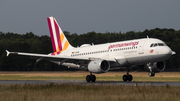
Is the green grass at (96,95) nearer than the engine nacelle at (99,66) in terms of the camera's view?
Yes

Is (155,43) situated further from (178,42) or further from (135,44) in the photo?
(178,42)

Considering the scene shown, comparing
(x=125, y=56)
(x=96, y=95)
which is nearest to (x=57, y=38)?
(x=125, y=56)

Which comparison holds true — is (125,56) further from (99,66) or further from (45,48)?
(45,48)

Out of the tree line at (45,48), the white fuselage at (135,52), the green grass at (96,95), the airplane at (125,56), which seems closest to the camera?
the green grass at (96,95)

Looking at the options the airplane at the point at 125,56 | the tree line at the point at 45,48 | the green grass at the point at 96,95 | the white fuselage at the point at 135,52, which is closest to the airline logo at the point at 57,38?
the airplane at the point at 125,56

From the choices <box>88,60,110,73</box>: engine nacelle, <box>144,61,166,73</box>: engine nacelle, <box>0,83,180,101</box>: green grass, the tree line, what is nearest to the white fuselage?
<box>88,60,110,73</box>: engine nacelle

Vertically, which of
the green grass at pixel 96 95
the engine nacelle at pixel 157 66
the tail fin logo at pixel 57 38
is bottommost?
the green grass at pixel 96 95

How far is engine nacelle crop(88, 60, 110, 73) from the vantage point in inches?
1356

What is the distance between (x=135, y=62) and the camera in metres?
36.0

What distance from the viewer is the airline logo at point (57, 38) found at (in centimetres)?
4784

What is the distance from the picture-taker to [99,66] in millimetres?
34344

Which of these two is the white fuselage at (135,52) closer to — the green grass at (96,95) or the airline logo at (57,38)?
the airline logo at (57,38)

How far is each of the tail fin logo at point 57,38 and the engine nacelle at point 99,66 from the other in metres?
12.6

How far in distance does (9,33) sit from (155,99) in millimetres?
144903
